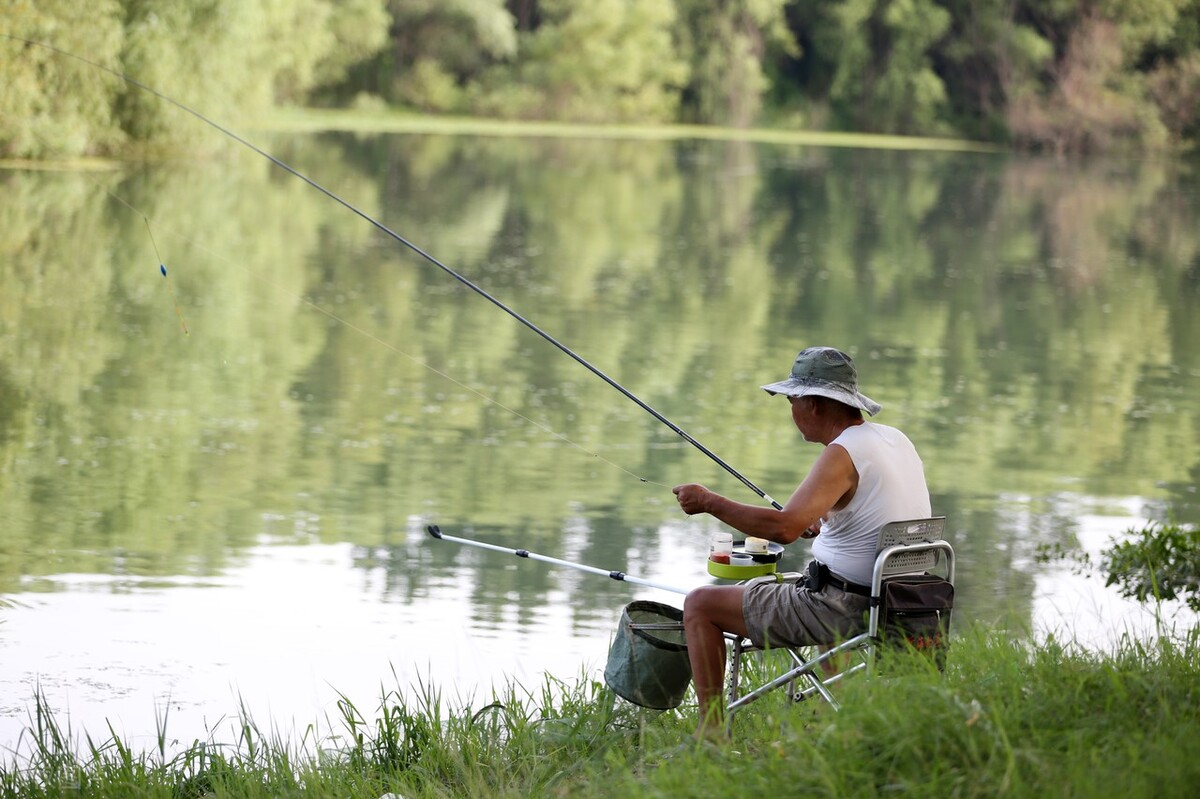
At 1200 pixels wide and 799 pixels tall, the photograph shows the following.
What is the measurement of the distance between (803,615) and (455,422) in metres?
5.52

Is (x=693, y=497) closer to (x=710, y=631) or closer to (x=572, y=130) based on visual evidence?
(x=710, y=631)

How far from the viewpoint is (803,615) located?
137 inches

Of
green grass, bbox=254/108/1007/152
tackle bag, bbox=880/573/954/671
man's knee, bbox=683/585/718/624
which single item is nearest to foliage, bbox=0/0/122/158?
green grass, bbox=254/108/1007/152

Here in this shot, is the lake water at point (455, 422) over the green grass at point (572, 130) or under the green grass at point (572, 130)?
under

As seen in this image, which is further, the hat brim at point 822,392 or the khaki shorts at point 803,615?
the hat brim at point 822,392

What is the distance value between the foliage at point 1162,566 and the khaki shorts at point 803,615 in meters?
2.10

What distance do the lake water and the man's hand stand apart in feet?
2.84

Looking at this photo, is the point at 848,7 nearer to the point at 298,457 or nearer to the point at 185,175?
the point at 185,175

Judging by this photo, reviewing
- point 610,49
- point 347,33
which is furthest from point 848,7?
point 347,33

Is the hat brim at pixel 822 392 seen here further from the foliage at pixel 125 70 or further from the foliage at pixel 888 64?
the foliage at pixel 888 64

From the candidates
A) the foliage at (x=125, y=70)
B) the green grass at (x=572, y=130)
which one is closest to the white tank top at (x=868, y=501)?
the foliage at (x=125, y=70)

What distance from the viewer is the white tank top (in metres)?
3.50

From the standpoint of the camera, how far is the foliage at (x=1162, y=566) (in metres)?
5.48

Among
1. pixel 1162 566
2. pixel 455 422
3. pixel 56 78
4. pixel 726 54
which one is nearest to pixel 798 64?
pixel 726 54
